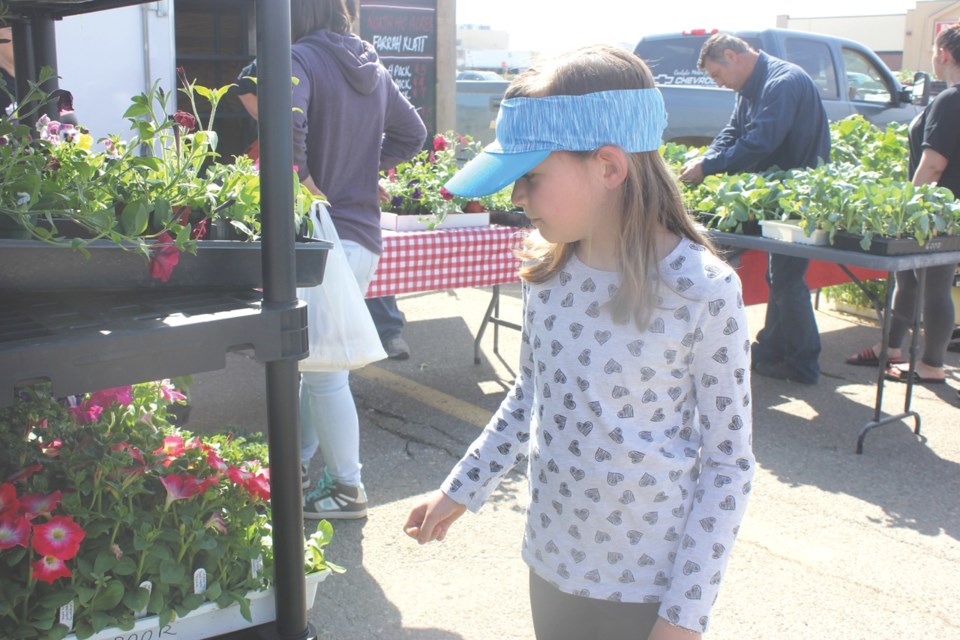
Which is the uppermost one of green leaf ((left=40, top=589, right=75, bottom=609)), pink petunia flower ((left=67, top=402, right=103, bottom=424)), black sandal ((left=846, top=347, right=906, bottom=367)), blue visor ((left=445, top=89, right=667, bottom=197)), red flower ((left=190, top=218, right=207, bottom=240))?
blue visor ((left=445, top=89, right=667, bottom=197))

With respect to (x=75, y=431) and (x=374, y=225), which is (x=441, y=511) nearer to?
(x=75, y=431)

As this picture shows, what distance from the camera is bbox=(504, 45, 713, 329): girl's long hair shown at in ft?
5.32

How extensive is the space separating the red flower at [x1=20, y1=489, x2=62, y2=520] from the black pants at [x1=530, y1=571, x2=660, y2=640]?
36.4 inches

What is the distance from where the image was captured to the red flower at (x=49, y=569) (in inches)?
68.3

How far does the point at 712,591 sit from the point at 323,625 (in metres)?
1.64

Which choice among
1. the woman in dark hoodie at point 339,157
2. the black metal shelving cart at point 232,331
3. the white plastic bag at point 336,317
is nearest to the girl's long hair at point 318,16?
the woman in dark hoodie at point 339,157

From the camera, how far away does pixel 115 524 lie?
1.89 m

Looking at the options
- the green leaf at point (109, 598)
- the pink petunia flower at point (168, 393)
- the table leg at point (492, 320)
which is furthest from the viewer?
the table leg at point (492, 320)

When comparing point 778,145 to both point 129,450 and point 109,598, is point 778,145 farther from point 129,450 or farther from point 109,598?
point 109,598

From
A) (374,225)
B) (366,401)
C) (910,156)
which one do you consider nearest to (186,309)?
(374,225)

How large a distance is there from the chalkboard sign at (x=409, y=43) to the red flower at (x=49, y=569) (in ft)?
23.7

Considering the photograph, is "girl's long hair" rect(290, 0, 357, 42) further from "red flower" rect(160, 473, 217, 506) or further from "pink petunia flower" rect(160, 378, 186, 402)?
"red flower" rect(160, 473, 217, 506)

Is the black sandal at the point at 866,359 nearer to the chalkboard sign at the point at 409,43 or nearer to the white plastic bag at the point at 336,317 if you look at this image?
the white plastic bag at the point at 336,317

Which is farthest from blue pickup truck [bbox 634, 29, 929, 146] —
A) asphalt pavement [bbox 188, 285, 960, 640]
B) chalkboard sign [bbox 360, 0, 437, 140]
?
asphalt pavement [bbox 188, 285, 960, 640]
